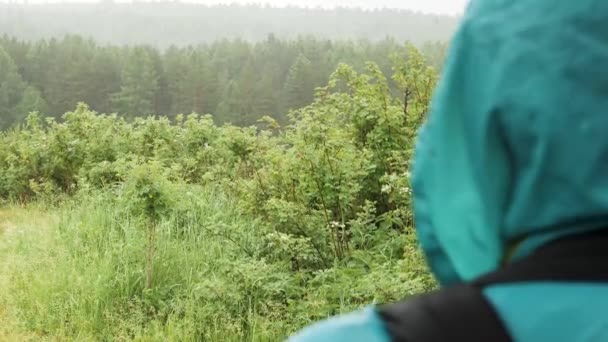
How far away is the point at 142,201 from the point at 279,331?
158cm

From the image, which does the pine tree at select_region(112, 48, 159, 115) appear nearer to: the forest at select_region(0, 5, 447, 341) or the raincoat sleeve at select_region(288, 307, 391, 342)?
the forest at select_region(0, 5, 447, 341)

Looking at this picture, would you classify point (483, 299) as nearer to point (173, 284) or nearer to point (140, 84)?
point (173, 284)

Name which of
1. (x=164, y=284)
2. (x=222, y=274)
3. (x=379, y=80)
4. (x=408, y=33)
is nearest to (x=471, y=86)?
(x=222, y=274)

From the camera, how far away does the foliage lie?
4234 millimetres

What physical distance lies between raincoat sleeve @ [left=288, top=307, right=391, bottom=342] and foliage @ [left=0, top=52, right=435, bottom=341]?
2996 mm

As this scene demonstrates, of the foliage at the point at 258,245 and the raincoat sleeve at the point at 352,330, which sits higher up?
the raincoat sleeve at the point at 352,330

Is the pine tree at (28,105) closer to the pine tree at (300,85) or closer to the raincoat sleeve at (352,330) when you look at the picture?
the pine tree at (300,85)

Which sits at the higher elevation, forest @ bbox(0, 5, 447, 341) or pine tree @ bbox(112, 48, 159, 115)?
forest @ bbox(0, 5, 447, 341)

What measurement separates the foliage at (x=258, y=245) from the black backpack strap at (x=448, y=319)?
9.89ft

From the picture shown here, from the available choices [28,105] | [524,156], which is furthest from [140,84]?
[524,156]

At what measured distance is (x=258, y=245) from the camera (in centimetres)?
505

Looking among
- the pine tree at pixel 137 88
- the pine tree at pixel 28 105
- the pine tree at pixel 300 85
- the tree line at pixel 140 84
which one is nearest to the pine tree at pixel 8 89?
the tree line at pixel 140 84

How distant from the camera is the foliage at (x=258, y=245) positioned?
13.9 ft

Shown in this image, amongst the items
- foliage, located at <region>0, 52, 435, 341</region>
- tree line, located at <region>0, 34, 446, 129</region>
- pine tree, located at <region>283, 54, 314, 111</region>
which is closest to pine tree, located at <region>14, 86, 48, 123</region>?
tree line, located at <region>0, 34, 446, 129</region>
